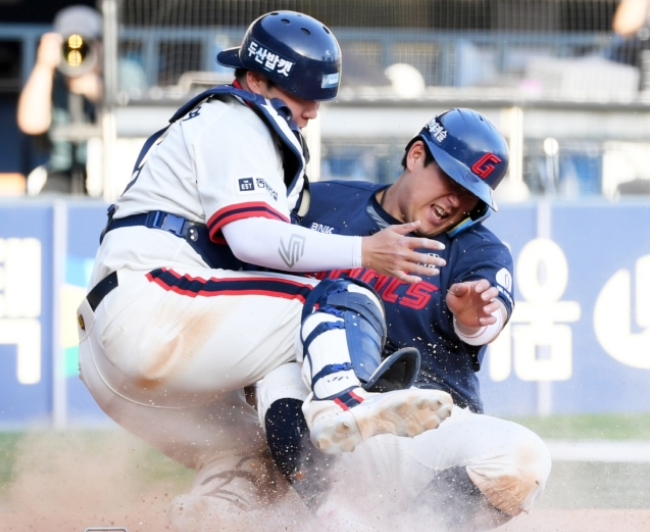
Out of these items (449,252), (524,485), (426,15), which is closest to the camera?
(524,485)

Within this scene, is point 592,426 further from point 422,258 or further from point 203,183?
point 203,183

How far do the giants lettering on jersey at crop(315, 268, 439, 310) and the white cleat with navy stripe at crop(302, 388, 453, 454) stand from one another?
38.9 inches

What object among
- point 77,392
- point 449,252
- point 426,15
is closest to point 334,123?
point 426,15

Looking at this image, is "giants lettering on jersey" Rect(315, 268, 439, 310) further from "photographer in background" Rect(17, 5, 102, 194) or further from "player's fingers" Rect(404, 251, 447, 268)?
"photographer in background" Rect(17, 5, 102, 194)

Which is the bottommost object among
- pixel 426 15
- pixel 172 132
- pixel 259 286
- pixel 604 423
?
pixel 604 423

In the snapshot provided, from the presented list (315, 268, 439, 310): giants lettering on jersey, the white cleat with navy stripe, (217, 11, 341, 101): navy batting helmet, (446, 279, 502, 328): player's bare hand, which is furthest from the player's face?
the white cleat with navy stripe

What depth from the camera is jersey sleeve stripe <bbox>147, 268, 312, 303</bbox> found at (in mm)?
3453

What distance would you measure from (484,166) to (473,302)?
0.56 meters

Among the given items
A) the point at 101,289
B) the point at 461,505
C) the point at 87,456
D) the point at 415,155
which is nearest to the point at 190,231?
the point at 101,289

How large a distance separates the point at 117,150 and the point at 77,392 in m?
2.02

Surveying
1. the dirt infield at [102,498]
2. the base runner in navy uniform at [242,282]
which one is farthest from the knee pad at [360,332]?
the dirt infield at [102,498]

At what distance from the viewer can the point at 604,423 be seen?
7969 mm

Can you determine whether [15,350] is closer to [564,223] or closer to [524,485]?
[564,223]

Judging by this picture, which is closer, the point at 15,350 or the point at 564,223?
the point at 15,350
